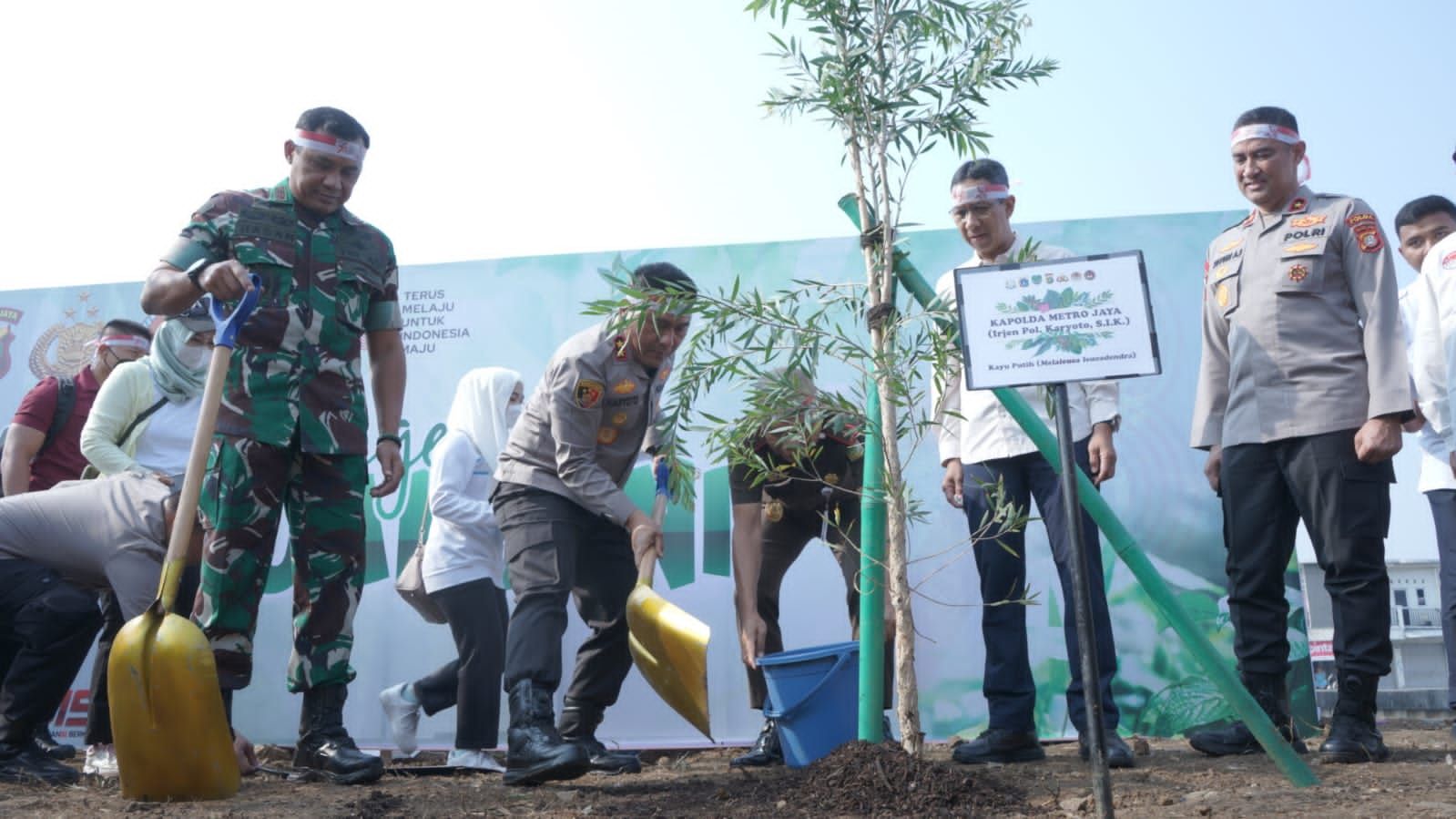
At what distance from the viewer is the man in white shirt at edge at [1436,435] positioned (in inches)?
157

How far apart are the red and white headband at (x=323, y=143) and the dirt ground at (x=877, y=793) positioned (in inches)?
70.8

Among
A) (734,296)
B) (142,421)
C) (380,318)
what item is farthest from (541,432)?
(142,421)

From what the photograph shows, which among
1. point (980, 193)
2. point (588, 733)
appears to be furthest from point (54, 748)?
point (980, 193)

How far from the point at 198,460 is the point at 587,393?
1.09 metres

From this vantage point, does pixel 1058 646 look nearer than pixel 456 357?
Yes

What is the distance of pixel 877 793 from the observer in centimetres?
245

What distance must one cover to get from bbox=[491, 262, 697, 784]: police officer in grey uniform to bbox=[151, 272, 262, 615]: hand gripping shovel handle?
0.90 m

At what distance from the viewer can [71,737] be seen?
5602 mm

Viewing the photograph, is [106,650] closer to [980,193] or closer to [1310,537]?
[980,193]

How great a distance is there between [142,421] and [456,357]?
153cm

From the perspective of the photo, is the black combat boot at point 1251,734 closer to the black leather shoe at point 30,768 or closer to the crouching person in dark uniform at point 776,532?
the crouching person in dark uniform at point 776,532

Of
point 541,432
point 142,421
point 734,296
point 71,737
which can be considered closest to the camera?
point 734,296

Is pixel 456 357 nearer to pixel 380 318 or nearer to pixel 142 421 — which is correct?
pixel 142 421

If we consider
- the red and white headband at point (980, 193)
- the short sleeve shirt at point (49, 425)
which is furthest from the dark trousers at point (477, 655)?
the red and white headband at point (980, 193)
